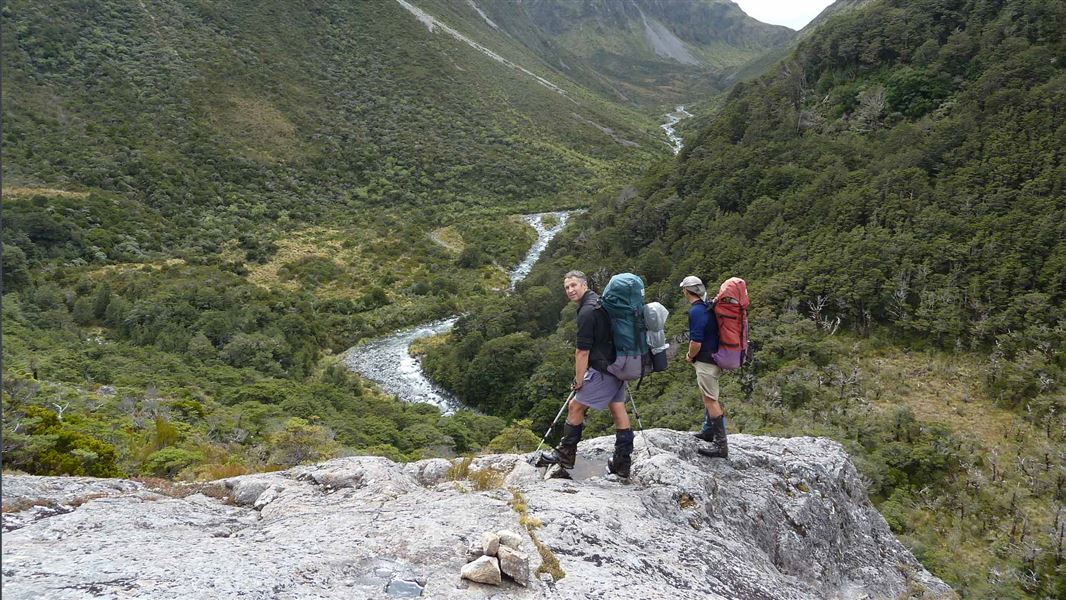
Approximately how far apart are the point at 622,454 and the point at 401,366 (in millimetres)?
21311

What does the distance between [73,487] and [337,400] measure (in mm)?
13734

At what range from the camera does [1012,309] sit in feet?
45.4

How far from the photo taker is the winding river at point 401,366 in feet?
76.2

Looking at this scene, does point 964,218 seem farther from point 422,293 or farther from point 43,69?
point 43,69

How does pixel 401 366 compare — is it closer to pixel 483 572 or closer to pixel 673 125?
pixel 483 572

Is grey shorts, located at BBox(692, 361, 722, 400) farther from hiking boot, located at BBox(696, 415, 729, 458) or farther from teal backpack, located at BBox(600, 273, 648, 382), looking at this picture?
teal backpack, located at BBox(600, 273, 648, 382)

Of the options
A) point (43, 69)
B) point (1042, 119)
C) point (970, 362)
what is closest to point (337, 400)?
point (970, 362)

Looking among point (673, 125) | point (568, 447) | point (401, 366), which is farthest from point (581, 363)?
point (673, 125)

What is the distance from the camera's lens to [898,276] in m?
16.2

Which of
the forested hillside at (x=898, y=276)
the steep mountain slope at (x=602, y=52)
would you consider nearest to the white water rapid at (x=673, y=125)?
the steep mountain slope at (x=602, y=52)

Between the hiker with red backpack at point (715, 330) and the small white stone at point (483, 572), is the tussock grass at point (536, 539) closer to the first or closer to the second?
the small white stone at point (483, 572)

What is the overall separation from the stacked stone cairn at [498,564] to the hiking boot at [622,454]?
1.86 metres

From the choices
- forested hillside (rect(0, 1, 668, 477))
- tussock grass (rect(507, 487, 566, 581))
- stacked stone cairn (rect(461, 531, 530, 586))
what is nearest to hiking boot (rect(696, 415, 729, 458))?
tussock grass (rect(507, 487, 566, 581))

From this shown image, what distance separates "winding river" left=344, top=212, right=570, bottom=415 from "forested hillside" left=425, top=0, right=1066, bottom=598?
34.2 inches
